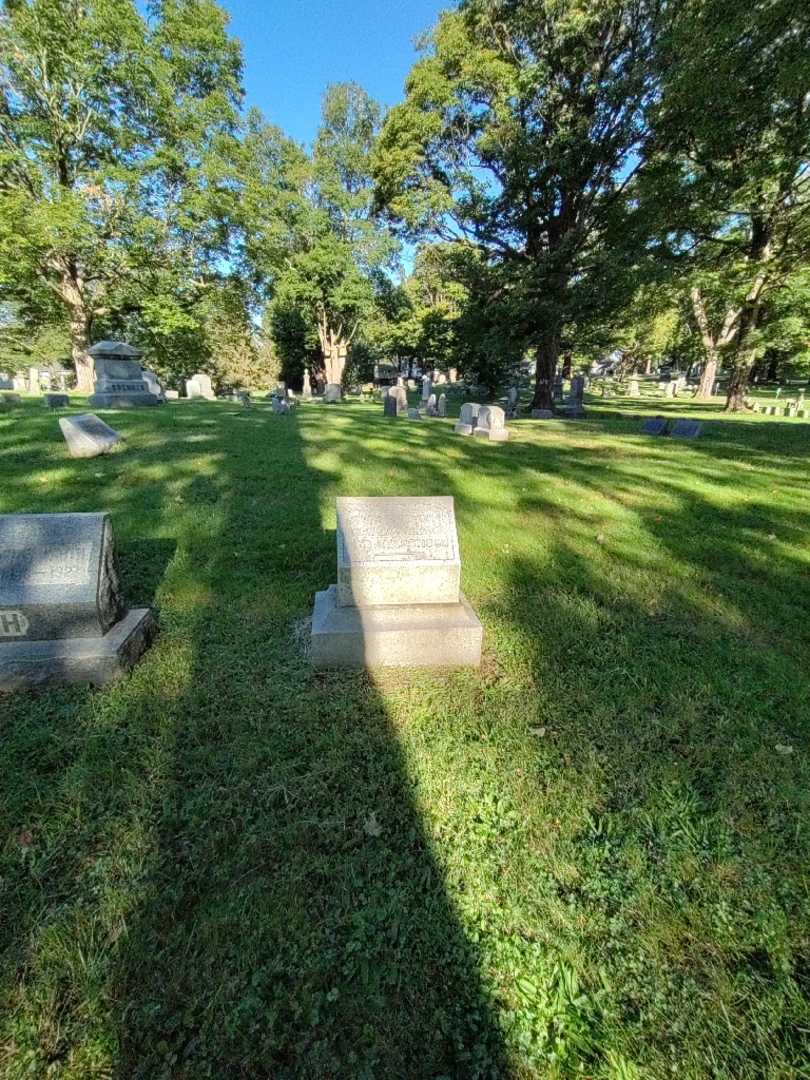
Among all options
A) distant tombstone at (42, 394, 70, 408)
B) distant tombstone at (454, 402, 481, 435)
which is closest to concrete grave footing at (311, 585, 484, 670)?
distant tombstone at (454, 402, 481, 435)

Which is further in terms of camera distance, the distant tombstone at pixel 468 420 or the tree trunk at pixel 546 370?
the tree trunk at pixel 546 370

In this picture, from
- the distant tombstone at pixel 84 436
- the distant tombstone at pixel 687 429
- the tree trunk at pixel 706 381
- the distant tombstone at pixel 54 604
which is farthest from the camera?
the tree trunk at pixel 706 381

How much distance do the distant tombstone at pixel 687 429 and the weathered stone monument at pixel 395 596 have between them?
11101 millimetres

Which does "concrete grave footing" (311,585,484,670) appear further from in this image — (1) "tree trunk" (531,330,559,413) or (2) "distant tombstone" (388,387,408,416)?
(1) "tree trunk" (531,330,559,413)

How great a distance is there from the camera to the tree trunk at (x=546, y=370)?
18109 millimetres

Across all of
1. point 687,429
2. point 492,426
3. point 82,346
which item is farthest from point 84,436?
point 82,346

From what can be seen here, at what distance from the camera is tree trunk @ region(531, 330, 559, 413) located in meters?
18.1

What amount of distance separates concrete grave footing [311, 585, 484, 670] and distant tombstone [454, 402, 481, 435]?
947 cm

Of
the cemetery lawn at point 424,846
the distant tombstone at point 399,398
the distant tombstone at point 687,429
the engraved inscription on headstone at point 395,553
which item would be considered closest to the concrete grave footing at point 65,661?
the cemetery lawn at point 424,846

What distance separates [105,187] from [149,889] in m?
26.3

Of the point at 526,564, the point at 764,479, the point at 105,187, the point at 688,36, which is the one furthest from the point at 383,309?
the point at 526,564

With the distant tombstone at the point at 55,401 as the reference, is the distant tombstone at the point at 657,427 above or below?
below

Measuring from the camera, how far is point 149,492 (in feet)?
19.5

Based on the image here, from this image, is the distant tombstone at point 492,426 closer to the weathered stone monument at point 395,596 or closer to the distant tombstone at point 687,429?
the distant tombstone at point 687,429
